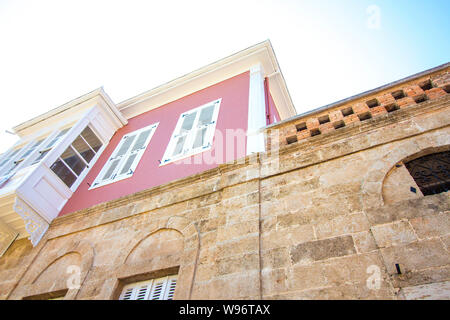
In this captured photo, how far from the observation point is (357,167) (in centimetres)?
448

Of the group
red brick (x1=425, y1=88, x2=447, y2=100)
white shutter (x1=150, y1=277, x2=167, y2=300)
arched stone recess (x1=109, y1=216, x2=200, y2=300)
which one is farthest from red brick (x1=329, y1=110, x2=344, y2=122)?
white shutter (x1=150, y1=277, x2=167, y2=300)

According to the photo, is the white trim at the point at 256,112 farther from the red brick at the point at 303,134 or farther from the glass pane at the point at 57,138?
the glass pane at the point at 57,138

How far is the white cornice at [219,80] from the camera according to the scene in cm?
955

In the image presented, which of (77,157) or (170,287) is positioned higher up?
(77,157)

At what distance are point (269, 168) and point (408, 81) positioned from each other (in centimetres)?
263

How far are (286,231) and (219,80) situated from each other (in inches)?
264

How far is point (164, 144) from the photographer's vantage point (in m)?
8.35

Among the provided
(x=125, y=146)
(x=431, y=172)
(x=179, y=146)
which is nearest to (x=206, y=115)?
(x=179, y=146)

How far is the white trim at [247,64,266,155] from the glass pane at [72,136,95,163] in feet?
16.1

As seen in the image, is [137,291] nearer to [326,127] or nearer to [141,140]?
[326,127]

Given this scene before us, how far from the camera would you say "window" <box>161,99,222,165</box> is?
7.43 metres

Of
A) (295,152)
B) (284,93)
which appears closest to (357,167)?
(295,152)

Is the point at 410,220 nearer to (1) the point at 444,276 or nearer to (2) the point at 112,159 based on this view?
(1) the point at 444,276

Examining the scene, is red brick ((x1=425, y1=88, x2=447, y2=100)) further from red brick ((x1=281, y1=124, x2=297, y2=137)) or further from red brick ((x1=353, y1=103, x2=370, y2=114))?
red brick ((x1=281, y1=124, x2=297, y2=137))
